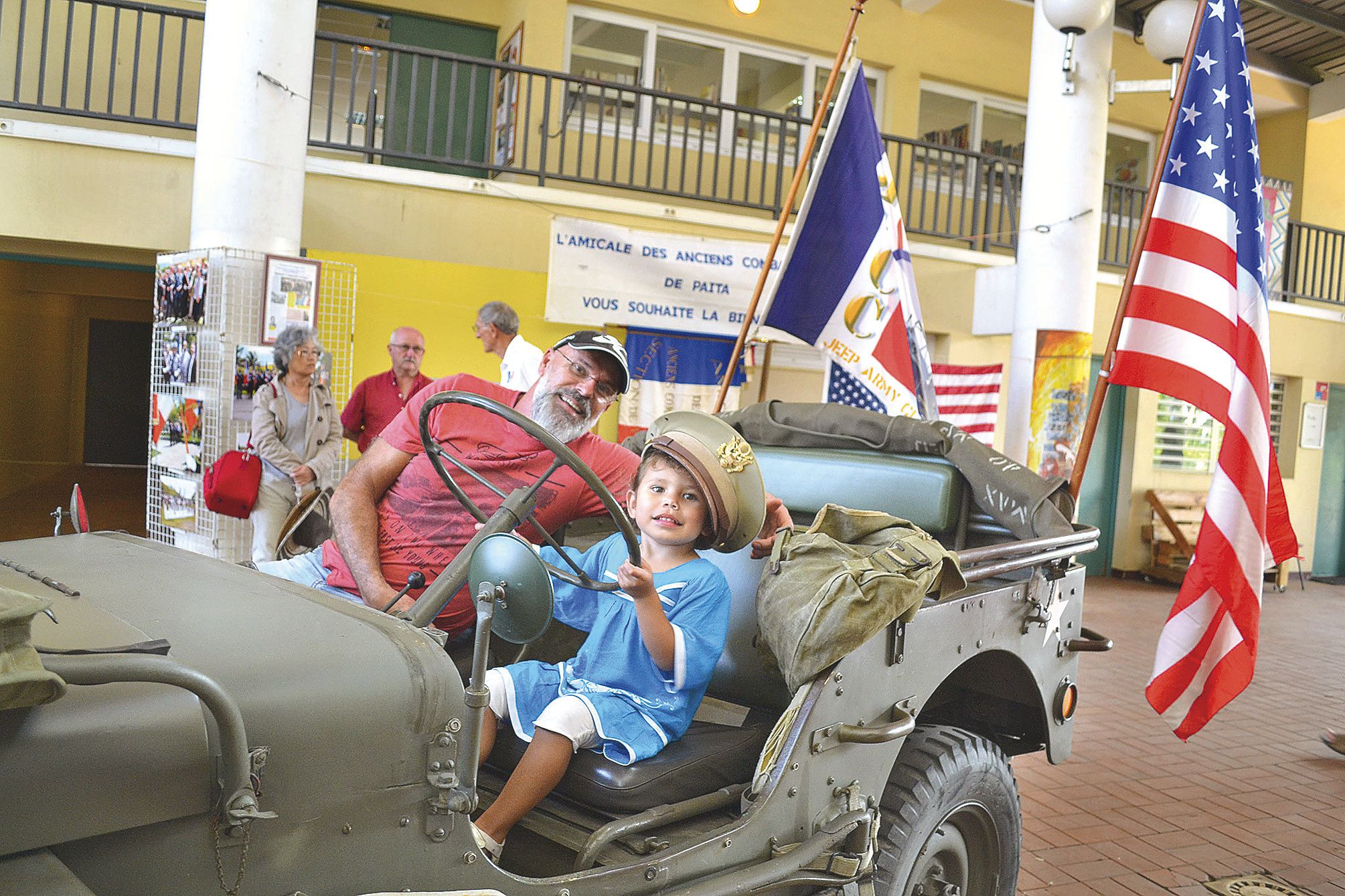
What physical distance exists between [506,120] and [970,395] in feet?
16.3

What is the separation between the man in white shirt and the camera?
5473 millimetres

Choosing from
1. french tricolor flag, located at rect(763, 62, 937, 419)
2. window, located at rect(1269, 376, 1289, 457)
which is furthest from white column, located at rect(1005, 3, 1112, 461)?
window, located at rect(1269, 376, 1289, 457)

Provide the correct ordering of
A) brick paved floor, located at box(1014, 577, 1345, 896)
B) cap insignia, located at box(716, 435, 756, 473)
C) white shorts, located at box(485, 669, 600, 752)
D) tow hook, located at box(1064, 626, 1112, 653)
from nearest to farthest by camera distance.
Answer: white shorts, located at box(485, 669, 600, 752)
cap insignia, located at box(716, 435, 756, 473)
tow hook, located at box(1064, 626, 1112, 653)
brick paved floor, located at box(1014, 577, 1345, 896)

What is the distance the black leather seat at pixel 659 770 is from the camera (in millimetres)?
2170

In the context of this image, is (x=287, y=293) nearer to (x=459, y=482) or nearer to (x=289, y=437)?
(x=289, y=437)

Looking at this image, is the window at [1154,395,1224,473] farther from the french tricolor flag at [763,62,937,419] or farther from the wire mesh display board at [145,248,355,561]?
the wire mesh display board at [145,248,355,561]

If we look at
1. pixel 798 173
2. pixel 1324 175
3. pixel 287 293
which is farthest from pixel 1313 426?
pixel 287 293

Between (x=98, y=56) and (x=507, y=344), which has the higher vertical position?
(x=98, y=56)

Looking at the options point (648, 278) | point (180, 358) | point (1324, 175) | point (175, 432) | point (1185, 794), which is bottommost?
point (1185, 794)

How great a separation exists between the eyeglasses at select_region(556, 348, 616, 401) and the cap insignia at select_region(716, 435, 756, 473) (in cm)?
57

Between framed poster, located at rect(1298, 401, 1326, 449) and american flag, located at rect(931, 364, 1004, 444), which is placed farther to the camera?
framed poster, located at rect(1298, 401, 1326, 449)

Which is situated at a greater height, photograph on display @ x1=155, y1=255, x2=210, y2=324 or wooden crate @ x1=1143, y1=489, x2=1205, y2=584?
photograph on display @ x1=155, y1=255, x2=210, y2=324

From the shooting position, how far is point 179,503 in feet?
20.4

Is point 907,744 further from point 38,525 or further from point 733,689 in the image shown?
point 38,525
